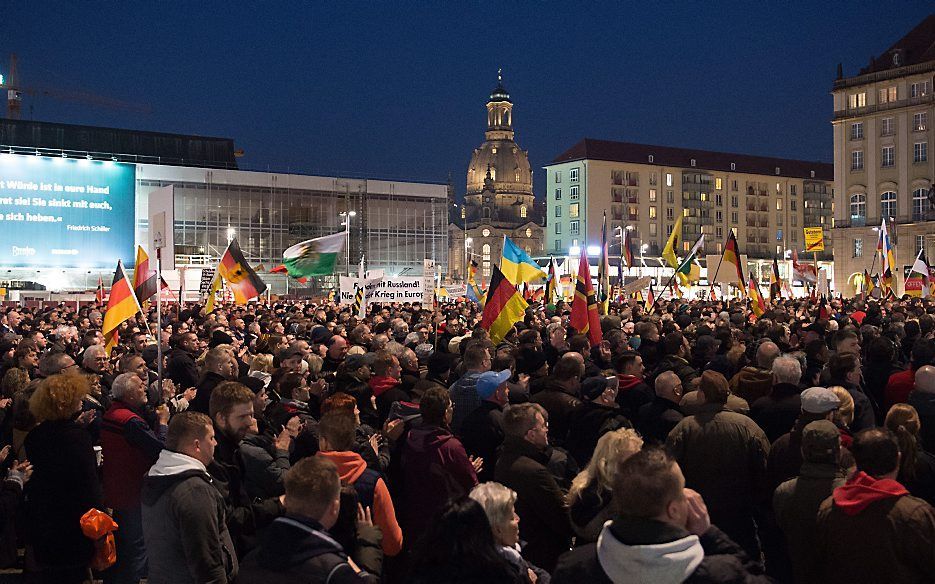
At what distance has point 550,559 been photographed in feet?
18.4

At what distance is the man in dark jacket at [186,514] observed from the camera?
4855 mm

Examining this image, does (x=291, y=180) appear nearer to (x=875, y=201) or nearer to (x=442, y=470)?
(x=875, y=201)

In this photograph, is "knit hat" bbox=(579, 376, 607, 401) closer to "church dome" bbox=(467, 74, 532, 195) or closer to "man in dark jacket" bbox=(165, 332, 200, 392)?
"man in dark jacket" bbox=(165, 332, 200, 392)

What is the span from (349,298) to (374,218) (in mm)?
57707

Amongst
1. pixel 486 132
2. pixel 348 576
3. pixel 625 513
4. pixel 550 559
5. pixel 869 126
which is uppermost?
pixel 486 132

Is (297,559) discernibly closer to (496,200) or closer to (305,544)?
(305,544)

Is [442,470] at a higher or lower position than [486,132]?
lower

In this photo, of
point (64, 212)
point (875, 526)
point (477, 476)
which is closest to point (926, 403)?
point (875, 526)

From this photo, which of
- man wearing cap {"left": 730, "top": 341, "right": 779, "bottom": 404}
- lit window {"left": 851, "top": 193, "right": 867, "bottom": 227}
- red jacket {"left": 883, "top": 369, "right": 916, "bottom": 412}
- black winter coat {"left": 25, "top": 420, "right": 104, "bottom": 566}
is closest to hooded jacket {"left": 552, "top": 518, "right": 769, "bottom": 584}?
black winter coat {"left": 25, "top": 420, "right": 104, "bottom": 566}

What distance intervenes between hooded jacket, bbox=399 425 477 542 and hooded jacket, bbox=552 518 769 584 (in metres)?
2.25

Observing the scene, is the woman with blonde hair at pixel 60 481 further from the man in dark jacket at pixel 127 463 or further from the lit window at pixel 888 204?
the lit window at pixel 888 204

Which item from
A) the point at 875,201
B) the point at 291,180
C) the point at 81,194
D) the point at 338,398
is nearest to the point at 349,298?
the point at 338,398

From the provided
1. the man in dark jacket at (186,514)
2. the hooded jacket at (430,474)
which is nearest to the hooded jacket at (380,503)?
the man in dark jacket at (186,514)

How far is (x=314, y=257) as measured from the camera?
22422mm
